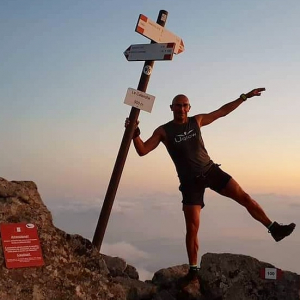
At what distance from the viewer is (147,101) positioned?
10.1 m

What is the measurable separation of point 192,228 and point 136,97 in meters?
2.86

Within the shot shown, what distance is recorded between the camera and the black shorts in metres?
9.29

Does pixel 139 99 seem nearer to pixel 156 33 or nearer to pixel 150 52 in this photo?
pixel 150 52

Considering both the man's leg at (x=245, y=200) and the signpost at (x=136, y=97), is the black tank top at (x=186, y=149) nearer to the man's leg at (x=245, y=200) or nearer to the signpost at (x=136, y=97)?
the man's leg at (x=245, y=200)

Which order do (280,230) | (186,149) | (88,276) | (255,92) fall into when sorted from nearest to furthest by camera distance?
(88,276)
(186,149)
(280,230)
(255,92)

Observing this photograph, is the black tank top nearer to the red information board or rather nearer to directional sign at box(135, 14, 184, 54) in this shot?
directional sign at box(135, 14, 184, 54)

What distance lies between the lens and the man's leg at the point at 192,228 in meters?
9.31

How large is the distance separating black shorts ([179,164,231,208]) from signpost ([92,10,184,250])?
1592 mm

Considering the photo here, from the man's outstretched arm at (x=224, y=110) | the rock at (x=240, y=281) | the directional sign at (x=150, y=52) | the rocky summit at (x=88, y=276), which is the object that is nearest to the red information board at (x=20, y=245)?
the rocky summit at (x=88, y=276)

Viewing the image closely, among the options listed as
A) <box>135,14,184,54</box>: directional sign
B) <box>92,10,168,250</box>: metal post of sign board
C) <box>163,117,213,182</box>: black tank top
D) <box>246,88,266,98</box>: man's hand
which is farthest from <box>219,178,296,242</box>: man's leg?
<box>135,14,184,54</box>: directional sign

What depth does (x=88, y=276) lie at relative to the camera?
714 centimetres

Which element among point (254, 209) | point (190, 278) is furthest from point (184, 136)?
point (190, 278)

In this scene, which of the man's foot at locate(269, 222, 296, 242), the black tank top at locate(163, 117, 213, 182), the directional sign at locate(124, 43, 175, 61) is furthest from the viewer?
the directional sign at locate(124, 43, 175, 61)

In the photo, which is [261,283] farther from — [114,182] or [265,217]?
[114,182]
